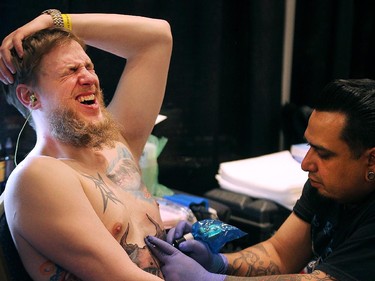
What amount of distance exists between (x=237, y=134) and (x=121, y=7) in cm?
102

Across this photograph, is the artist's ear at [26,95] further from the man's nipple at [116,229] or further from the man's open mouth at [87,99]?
the man's nipple at [116,229]

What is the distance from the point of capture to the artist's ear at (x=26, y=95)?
1.36 metres

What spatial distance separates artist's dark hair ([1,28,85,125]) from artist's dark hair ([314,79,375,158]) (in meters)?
0.76

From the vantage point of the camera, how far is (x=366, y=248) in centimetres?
132

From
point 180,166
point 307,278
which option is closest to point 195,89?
point 180,166

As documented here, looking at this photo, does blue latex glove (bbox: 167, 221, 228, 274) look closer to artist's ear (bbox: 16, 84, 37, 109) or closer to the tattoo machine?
the tattoo machine

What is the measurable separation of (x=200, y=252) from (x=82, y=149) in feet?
1.49

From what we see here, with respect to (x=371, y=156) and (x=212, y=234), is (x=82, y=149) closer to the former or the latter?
(x=212, y=234)

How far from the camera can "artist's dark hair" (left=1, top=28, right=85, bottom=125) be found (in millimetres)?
1336

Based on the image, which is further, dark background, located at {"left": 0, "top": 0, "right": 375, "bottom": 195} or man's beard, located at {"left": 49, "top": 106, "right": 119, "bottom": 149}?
dark background, located at {"left": 0, "top": 0, "right": 375, "bottom": 195}

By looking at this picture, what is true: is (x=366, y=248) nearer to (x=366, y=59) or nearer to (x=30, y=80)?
(x=30, y=80)

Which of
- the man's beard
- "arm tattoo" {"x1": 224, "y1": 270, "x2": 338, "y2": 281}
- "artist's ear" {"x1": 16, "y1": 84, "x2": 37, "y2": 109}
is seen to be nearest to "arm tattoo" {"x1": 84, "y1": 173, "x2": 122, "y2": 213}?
the man's beard

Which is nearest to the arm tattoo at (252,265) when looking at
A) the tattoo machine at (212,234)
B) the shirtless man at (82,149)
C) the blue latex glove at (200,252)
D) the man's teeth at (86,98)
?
the blue latex glove at (200,252)

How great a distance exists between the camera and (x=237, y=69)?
2.76 meters
